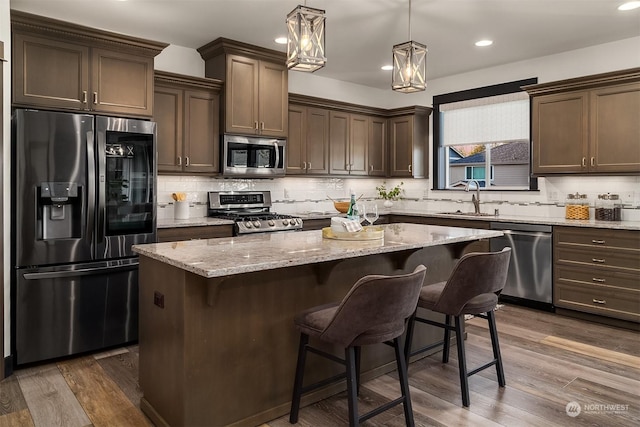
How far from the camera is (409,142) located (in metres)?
6.25

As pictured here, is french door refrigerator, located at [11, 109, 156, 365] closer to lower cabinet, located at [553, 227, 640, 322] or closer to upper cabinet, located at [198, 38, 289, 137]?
upper cabinet, located at [198, 38, 289, 137]

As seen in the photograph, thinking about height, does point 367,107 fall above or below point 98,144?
above

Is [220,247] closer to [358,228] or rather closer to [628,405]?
[358,228]

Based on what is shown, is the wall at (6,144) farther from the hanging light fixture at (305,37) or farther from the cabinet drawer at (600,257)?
the cabinet drawer at (600,257)

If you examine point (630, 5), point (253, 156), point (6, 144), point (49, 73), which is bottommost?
point (6, 144)

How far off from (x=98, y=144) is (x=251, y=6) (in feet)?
5.40

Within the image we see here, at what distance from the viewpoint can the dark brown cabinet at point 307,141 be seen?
5.40 m

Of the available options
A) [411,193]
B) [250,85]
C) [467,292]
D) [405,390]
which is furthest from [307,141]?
[405,390]

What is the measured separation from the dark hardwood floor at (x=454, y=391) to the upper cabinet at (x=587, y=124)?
174 cm

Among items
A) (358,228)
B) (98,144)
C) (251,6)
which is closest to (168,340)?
(358,228)

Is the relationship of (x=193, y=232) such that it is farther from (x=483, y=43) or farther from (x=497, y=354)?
(x=483, y=43)

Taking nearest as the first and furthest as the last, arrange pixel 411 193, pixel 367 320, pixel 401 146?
pixel 367 320
pixel 401 146
pixel 411 193

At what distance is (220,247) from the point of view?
2494mm
